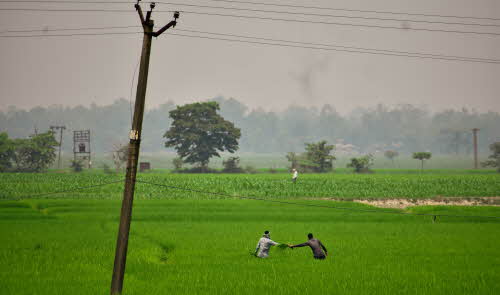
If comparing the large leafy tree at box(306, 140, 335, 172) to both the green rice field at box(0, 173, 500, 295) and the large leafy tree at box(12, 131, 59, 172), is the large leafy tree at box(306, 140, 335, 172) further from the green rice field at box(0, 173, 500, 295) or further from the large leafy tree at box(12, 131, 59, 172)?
the green rice field at box(0, 173, 500, 295)

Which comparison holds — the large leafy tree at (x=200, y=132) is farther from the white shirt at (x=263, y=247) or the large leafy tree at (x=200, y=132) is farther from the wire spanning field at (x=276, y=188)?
the white shirt at (x=263, y=247)

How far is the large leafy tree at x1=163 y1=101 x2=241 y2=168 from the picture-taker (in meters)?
94.8

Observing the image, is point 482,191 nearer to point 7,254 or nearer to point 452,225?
point 452,225

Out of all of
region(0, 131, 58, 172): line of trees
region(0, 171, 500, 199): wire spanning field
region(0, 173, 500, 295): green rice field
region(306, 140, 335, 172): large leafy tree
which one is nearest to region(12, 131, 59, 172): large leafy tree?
region(0, 131, 58, 172): line of trees

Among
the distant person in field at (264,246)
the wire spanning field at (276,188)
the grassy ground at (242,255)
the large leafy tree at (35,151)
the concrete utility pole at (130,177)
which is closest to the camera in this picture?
the concrete utility pole at (130,177)

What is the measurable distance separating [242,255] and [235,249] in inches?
45.1

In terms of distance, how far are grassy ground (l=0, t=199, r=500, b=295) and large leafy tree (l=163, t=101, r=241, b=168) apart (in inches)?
2435

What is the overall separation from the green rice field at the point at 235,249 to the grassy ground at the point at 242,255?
0.04 meters

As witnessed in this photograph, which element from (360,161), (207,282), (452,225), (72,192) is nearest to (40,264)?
(207,282)

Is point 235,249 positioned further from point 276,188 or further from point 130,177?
point 276,188

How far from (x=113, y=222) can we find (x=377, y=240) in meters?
15.1

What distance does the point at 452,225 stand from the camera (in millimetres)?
28703

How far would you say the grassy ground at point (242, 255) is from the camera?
1381cm

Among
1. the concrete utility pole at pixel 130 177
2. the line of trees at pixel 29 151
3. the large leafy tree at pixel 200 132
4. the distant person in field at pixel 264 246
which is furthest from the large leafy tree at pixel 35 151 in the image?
the concrete utility pole at pixel 130 177
